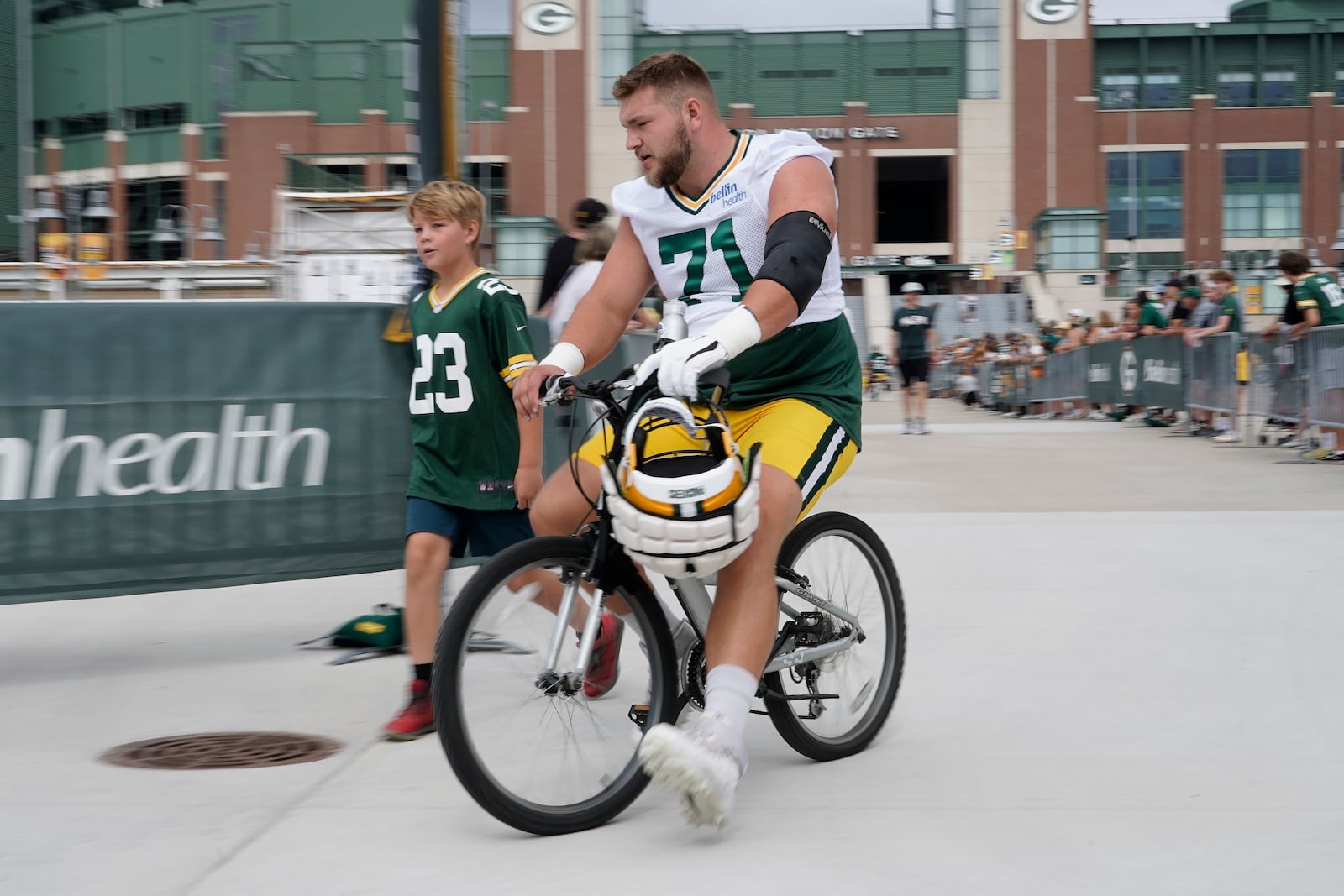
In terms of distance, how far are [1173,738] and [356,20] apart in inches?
2423

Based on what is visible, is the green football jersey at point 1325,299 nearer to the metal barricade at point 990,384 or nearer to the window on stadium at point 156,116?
the metal barricade at point 990,384

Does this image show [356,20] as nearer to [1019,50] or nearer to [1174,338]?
[1019,50]

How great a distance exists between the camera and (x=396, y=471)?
20.5 ft

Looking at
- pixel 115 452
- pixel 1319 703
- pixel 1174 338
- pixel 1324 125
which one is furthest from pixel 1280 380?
pixel 1324 125

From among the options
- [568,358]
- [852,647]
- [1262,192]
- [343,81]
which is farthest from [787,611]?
[1262,192]

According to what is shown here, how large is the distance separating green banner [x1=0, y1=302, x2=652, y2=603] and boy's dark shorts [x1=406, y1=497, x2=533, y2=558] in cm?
125

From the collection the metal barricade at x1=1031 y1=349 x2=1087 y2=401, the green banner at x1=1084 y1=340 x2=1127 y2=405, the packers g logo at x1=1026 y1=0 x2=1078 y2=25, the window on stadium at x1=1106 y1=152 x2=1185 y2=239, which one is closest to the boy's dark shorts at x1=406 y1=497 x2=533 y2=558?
the green banner at x1=1084 y1=340 x2=1127 y2=405

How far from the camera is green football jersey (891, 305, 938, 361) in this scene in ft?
63.5

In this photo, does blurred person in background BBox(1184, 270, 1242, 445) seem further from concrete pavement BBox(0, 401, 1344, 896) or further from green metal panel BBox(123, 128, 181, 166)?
green metal panel BBox(123, 128, 181, 166)

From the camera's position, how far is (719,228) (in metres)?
3.95

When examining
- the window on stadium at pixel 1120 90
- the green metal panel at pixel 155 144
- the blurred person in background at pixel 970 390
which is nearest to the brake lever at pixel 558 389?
the blurred person in background at pixel 970 390

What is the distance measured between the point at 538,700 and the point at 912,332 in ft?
54.5

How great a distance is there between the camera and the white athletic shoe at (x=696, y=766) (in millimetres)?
3297

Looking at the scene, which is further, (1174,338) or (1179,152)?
(1179,152)
